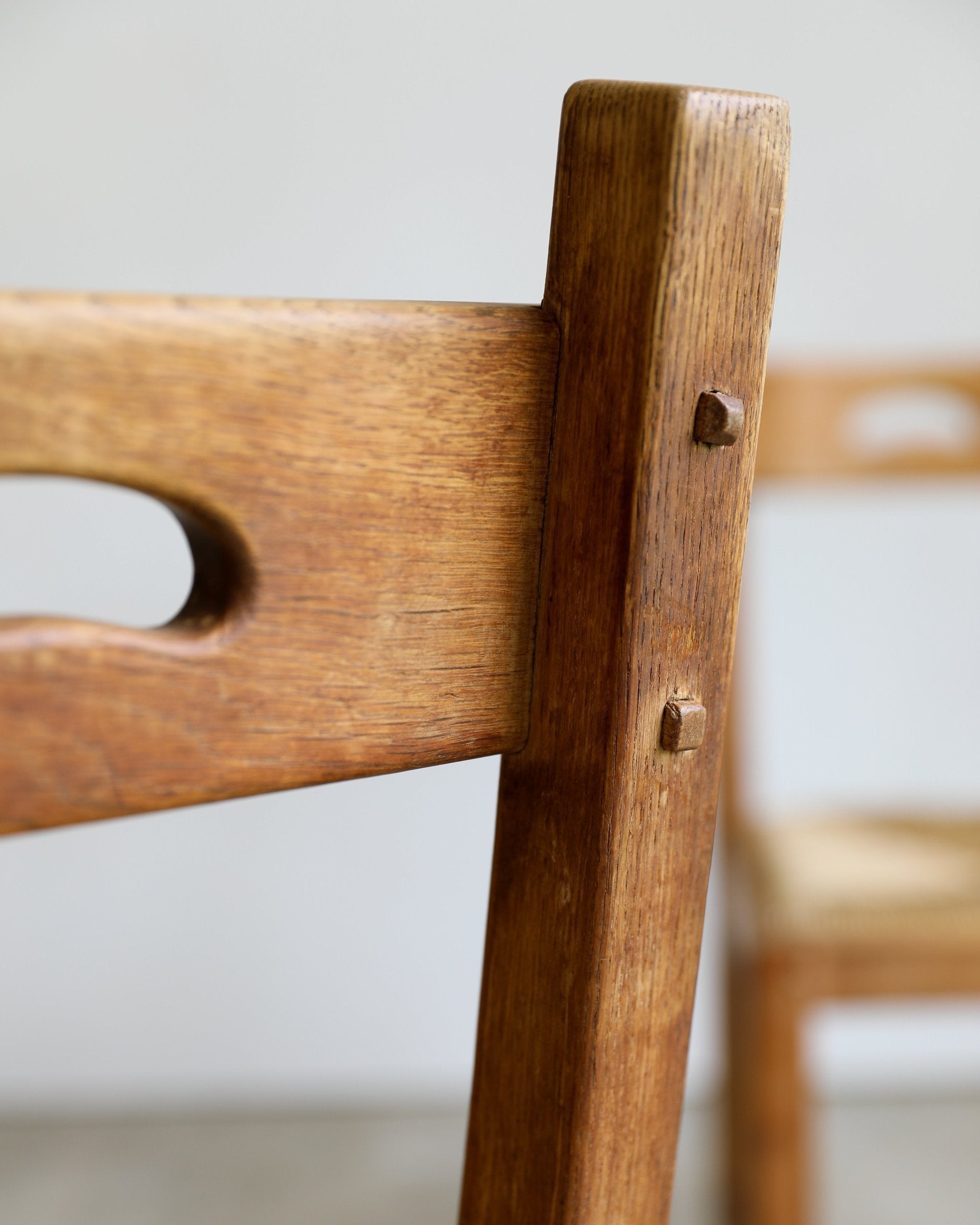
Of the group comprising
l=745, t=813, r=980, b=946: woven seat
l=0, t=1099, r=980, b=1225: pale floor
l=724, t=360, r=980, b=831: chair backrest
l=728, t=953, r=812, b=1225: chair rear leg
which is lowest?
l=0, t=1099, r=980, b=1225: pale floor

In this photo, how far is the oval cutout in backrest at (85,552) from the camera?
1.23 m

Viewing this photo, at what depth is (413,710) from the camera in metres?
0.21

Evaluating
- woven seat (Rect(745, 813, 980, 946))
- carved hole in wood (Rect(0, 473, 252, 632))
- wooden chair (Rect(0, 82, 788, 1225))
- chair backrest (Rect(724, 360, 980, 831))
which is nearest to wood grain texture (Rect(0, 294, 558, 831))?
wooden chair (Rect(0, 82, 788, 1225))

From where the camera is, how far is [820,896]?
88 centimetres

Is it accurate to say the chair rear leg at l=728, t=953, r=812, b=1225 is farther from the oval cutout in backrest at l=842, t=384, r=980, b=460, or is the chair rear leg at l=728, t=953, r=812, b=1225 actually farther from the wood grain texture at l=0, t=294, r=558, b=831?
the wood grain texture at l=0, t=294, r=558, b=831

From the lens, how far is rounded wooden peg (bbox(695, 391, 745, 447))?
21cm

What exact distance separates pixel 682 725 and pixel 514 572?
0.04m

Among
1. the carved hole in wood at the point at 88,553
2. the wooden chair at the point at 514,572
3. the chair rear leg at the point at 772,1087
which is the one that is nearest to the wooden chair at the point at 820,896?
the chair rear leg at the point at 772,1087

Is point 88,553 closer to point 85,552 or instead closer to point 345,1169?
point 85,552

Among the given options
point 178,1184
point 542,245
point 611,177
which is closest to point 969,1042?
point 178,1184

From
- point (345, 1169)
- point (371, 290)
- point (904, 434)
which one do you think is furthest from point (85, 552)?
point (904, 434)

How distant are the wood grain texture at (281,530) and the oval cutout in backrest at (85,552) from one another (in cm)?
106

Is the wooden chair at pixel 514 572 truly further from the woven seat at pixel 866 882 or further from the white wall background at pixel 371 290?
the white wall background at pixel 371 290

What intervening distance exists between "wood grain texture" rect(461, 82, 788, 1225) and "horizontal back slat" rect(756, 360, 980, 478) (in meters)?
0.80
